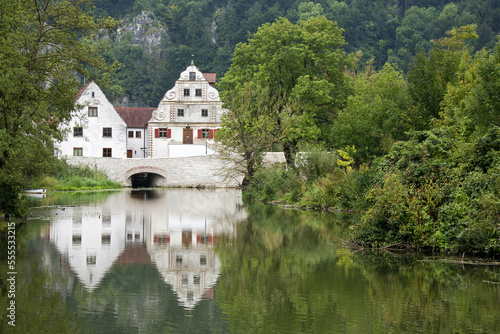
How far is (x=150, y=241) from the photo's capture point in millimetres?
17406

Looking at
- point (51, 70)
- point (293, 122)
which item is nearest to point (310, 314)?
point (51, 70)

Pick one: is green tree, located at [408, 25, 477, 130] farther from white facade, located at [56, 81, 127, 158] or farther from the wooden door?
white facade, located at [56, 81, 127, 158]

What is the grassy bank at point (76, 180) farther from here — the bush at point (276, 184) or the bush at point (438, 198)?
the bush at point (438, 198)

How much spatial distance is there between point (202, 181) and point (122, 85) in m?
50.9

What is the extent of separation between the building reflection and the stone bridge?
2495 centimetres

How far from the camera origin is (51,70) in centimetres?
2144

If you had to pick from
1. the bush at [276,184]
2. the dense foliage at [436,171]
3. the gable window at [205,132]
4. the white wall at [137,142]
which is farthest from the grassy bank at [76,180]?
the dense foliage at [436,171]

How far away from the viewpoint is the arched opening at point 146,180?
5704 cm

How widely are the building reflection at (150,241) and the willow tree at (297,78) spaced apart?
455 inches

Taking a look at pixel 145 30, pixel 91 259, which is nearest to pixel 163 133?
pixel 91 259

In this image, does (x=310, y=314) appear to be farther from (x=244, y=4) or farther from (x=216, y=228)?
(x=244, y=4)

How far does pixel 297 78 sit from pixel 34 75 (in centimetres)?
2250

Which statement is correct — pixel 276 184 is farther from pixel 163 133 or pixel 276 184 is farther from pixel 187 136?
pixel 163 133

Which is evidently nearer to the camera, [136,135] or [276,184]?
[276,184]
